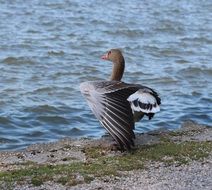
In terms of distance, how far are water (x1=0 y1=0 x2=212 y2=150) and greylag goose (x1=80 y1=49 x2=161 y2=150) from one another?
3.01 meters

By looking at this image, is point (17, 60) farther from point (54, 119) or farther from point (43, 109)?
point (54, 119)

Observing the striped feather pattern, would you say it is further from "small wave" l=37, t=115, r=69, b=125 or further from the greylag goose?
"small wave" l=37, t=115, r=69, b=125

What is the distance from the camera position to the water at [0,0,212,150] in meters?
13.8

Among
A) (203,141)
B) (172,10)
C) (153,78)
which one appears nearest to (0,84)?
(153,78)

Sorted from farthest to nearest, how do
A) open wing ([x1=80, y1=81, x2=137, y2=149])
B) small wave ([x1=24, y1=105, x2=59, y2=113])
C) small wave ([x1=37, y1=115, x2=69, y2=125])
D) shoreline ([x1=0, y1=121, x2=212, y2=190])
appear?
small wave ([x1=24, y1=105, x2=59, y2=113]) → small wave ([x1=37, y1=115, x2=69, y2=125]) → open wing ([x1=80, y1=81, x2=137, y2=149]) → shoreline ([x1=0, y1=121, x2=212, y2=190])

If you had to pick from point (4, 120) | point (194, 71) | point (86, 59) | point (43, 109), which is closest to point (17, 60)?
point (86, 59)

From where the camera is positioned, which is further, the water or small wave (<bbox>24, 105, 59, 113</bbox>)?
small wave (<bbox>24, 105, 59, 113</bbox>)

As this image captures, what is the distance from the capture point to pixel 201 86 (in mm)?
17609

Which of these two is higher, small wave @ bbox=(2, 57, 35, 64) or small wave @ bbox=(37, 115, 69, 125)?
small wave @ bbox=(2, 57, 35, 64)

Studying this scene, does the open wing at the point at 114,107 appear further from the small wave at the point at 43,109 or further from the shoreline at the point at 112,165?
the small wave at the point at 43,109

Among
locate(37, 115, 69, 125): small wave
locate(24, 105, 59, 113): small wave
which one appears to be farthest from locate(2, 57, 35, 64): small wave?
locate(37, 115, 69, 125): small wave

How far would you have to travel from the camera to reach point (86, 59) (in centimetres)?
1980

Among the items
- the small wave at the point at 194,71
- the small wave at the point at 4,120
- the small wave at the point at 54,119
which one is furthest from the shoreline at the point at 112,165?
the small wave at the point at 194,71

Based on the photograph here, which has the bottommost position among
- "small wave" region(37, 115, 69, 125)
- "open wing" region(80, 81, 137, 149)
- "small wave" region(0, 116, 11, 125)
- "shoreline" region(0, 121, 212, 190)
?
"small wave" region(37, 115, 69, 125)
